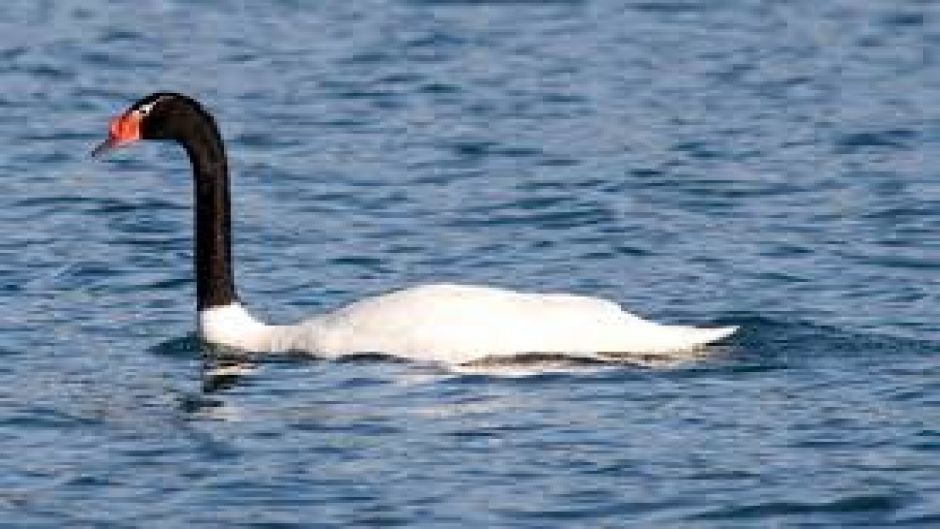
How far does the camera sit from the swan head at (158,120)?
19.0 metres

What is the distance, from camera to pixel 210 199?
19078 millimetres

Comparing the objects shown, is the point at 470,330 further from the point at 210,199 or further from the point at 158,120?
the point at 158,120

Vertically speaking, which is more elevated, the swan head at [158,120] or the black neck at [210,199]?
the swan head at [158,120]

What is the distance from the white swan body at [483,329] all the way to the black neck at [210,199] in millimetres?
1253

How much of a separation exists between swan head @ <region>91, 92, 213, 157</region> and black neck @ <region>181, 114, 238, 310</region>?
0.04 metres

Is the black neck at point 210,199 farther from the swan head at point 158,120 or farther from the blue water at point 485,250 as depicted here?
the blue water at point 485,250

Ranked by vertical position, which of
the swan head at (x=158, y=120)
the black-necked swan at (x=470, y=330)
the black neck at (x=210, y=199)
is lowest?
the black-necked swan at (x=470, y=330)

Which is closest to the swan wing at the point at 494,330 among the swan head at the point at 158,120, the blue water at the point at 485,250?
the blue water at the point at 485,250

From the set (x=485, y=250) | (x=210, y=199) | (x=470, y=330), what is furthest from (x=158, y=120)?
(x=485, y=250)

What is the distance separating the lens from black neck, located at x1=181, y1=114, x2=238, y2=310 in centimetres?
1892

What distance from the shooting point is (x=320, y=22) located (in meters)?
32.0

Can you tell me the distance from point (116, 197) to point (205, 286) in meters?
5.15

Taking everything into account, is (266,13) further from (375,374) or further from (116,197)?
(375,374)

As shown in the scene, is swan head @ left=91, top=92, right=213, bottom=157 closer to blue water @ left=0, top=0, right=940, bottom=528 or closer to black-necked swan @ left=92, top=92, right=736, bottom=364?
blue water @ left=0, top=0, right=940, bottom=528
